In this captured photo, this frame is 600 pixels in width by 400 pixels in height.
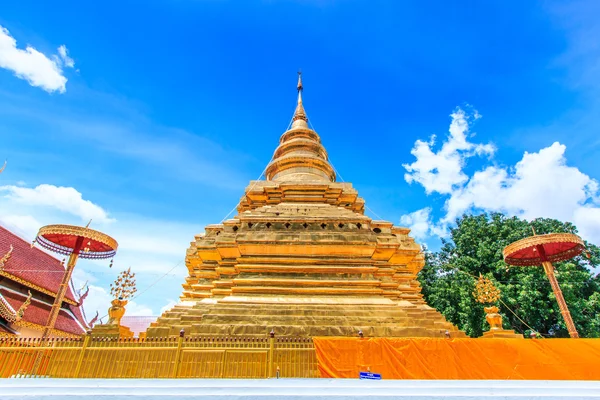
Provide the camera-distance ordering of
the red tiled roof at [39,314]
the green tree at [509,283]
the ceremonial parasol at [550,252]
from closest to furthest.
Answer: the ceremonial parasol at [550,252], the red tiled roof at [39,314], the green tree at [509,283]

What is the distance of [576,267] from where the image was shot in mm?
20172

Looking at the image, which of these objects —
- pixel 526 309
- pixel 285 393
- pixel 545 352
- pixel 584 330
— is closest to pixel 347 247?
pixel 545 352

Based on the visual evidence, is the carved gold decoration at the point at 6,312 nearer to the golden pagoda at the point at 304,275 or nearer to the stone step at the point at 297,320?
the golden pagoda at the point at 304,275

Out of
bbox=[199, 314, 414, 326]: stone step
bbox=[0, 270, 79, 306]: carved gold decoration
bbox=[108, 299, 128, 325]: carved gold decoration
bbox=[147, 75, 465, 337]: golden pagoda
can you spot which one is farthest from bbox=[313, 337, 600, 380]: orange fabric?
bbox=[0, 270, 79, 306]: carved gold decoration

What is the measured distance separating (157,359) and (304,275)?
484 centimetres

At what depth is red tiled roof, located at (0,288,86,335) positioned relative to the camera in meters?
13.6

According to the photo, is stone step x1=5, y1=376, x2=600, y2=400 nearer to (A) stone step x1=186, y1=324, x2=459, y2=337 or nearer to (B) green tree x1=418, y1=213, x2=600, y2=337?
(A) stone step x1=186, y1=324, x2=459, y2=337

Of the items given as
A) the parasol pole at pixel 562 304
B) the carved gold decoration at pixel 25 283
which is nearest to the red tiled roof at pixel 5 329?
the carved gold decoration at pixel 25 283

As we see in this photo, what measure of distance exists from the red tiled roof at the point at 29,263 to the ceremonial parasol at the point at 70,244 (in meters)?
2.15

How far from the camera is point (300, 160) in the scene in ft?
54.4

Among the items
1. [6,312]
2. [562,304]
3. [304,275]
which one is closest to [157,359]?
[304,275]

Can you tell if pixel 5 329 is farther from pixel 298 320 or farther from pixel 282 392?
pixel 282 392

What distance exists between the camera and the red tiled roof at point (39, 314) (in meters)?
13.6

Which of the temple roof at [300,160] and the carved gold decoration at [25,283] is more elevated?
the temple roof at [300,160]
